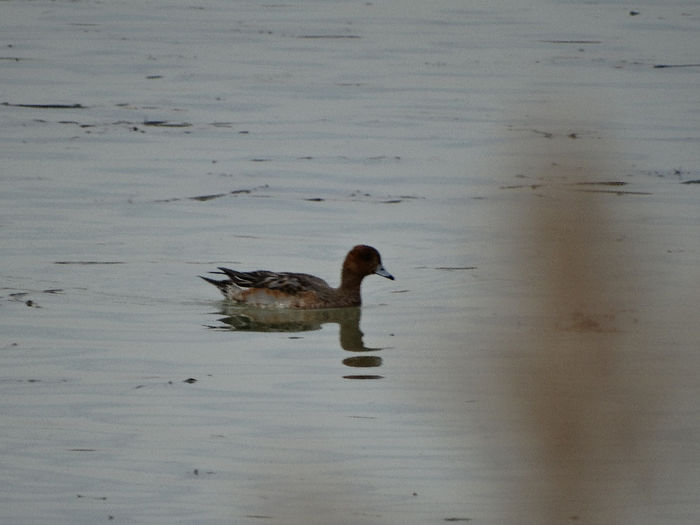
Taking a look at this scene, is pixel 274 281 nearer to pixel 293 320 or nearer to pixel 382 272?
pixel 293 320

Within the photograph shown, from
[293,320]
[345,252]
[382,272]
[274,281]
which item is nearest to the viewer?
[293,320]

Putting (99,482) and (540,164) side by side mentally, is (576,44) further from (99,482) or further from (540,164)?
(540,164)

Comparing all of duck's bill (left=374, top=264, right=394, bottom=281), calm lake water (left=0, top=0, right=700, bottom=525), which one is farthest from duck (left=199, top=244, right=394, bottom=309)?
calm lake water (left=0, top=0, right=700, bottom=525)

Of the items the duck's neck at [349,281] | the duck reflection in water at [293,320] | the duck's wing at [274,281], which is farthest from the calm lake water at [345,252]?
the duck's wing at [274,281]

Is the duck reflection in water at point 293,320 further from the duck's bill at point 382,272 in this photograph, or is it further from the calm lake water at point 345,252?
the duck's bill at point 382,272

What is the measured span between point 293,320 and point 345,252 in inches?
69.2

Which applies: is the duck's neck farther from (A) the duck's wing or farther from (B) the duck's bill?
(A) the duck's wing

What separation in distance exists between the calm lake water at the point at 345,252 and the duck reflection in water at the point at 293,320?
0.06 meters

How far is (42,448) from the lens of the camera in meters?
7.07

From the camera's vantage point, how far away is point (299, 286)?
1144 cm

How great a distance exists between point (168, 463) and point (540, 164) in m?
5.25

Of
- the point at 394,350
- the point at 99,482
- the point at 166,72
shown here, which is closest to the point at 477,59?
the point at 166,72

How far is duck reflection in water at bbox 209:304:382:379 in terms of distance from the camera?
10.6m

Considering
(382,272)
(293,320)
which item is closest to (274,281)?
(293,320)
